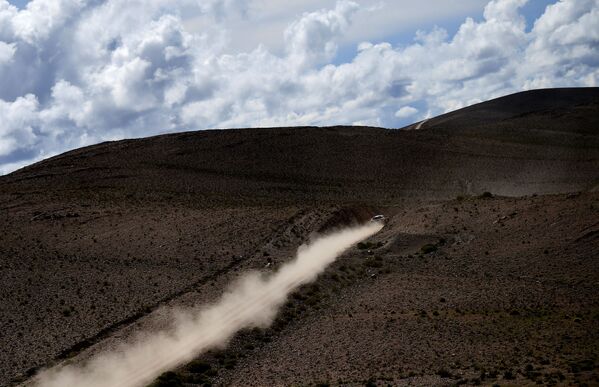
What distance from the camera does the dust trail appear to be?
31641 millimetres

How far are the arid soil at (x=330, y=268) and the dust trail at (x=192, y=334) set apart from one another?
43.4 inches

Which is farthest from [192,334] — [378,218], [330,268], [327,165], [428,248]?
[327,165]

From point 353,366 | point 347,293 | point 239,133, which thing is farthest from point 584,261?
point 239,133

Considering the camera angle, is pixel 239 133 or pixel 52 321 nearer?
pixel 52 321

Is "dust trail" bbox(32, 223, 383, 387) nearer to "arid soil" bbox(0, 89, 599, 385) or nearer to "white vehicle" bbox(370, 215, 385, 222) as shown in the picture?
"arid soil" bbox(0, 89, 599, 385)

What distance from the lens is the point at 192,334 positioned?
36.4 meters

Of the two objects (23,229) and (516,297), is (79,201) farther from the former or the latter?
(516,297)

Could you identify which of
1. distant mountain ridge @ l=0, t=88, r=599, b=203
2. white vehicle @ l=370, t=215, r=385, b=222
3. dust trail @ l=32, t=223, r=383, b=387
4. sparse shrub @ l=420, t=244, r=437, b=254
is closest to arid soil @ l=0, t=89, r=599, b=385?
sparse shrub @ l=420, t=244, r=437, b=254

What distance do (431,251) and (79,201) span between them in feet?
122

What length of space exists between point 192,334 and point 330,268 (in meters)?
12.4

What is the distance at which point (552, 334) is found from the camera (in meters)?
31.5

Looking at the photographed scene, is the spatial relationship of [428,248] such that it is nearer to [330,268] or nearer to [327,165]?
[330,268]

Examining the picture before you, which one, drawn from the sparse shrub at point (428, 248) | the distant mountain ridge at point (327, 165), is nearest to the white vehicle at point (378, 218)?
the distant mountain ridge at point (327, 165)

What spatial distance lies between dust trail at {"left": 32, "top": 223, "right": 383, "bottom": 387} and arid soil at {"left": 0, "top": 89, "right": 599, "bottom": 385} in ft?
3.61
